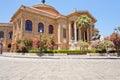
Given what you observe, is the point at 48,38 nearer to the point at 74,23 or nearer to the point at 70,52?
the point at 70,52

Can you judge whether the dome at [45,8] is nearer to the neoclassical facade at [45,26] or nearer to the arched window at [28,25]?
the neoclassical facade at [45,26]

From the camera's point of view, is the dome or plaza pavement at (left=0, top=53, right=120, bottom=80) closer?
plaza pavement at (left=0, top=53, right=120, bottom=80)

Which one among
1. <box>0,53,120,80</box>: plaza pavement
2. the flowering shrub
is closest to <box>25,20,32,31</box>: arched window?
the flowering shrub

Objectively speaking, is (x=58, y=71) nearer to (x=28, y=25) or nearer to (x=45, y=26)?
(x=28, y=25)

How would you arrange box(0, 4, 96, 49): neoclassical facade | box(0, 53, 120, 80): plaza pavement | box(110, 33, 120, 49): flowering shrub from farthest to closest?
box(0, 4, 96, 49): neoclassical facade < box(110, 33, 120, 49): flowering shrub < box(0, 53, 120, 80): plaza pavement

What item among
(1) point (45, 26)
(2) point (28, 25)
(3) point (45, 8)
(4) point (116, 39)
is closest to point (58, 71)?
(4) point (116, 39)

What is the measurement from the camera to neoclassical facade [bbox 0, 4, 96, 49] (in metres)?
49.2

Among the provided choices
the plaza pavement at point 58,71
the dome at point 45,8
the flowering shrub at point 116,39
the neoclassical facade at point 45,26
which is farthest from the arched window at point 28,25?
the plaza pavement at point 58,71

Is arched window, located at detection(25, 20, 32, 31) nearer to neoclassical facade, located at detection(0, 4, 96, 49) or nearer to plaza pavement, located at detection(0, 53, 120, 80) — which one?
neoclassical facade, located at detection(0, 4, 96, 49)

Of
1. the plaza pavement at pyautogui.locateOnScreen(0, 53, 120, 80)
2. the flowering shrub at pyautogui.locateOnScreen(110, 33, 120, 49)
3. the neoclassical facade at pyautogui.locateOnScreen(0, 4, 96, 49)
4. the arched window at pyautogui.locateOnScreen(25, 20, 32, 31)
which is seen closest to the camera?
the plaza pavement at pyautogui.locateOnScreen(0, 53, 120, 80)

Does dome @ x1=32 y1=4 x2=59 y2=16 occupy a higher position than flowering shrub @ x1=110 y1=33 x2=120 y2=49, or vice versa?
dome @ x1=32 y1=4 x2=59 y2=16

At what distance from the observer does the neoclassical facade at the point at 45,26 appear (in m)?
49.2

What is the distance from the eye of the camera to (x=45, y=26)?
53.3 meters

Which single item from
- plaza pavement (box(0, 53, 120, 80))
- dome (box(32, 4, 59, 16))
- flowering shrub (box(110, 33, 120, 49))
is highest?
dome (box(32, 4, 59, 16))
